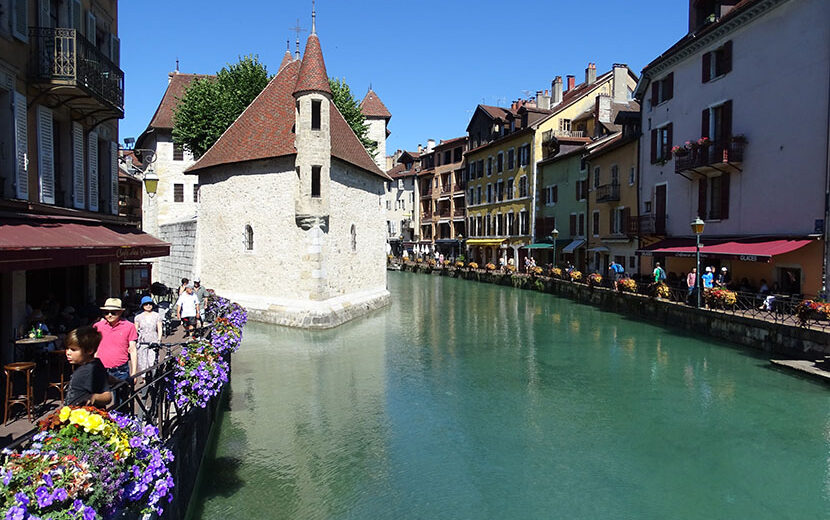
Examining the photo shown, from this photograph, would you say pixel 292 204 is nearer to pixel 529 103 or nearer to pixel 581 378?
pixel 581 378

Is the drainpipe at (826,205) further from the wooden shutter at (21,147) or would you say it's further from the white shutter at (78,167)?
the wooden shutter at (21,147)

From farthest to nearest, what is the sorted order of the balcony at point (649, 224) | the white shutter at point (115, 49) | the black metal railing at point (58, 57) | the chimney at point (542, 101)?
the chimney at point (542, 101), the balcony at point (649, 224), the white shutter at point (115, 49), the black metal railing at point (58, 57)

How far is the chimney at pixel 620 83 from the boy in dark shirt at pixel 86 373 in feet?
134

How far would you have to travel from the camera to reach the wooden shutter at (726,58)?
2180 centimetres

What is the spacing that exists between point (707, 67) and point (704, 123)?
2.31m

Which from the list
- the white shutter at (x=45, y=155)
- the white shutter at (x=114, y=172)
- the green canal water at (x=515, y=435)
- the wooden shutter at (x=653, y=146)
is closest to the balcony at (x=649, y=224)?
the wooden shutter at (x=653, y=146)

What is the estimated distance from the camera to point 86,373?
196 inches

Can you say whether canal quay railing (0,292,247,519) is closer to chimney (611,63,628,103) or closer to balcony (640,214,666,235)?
balcony (640,214,666,235)

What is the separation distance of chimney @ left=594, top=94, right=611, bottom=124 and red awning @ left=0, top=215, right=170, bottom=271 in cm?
3338

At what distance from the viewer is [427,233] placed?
64750 millimetres

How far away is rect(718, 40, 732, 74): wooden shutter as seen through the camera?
21.8 meters

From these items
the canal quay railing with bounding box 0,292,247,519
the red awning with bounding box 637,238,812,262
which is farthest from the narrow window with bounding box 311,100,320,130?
the red awning with bounding box 637,238,812,262

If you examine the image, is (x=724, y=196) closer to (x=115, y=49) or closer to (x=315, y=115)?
(x=315, y=115)

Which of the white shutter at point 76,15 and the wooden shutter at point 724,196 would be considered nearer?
the white shutter at point 76,15
